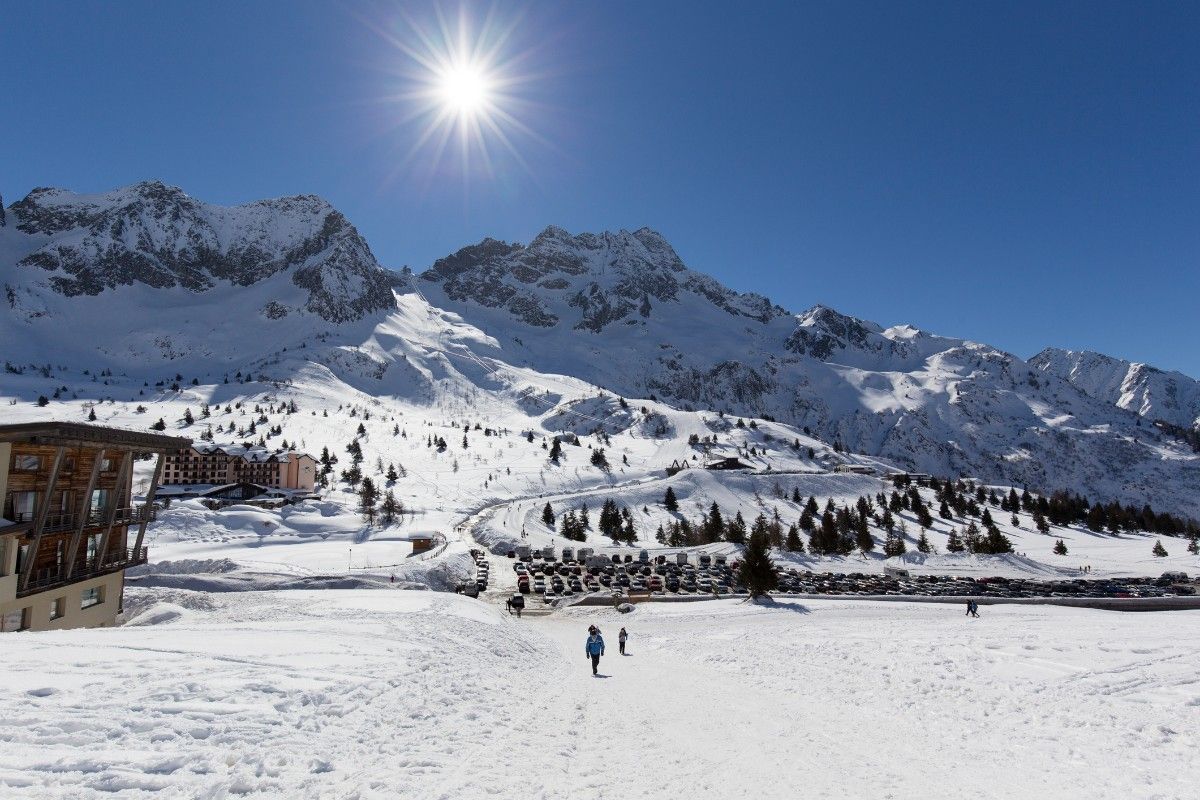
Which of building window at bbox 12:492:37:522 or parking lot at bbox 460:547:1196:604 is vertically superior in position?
building window at bbox 12:492:37:522

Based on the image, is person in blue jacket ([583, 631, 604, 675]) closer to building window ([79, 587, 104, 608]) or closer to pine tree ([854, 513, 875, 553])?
building window ([79, 587, 104, 608])

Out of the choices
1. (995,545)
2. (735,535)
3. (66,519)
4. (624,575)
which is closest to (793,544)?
(735,535)

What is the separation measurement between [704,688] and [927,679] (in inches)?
272

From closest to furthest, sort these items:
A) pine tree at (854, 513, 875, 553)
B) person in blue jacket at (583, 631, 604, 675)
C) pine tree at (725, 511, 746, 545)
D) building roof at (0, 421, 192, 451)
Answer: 1. person in blue jacket at (583, 631, 604, 675)
2. building roof at (0, 421, 192, 451)
3. pine tree at (725, 511, 746, 545)
4. pine tree at (854, 513, 875, 553)

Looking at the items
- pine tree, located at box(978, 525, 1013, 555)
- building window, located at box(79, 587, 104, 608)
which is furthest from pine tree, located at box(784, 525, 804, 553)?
building window, located at box(79, 587, 104, 608)

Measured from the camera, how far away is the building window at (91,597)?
31155mm

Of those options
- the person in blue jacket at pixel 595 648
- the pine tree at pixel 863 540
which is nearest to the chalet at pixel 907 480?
the pine tree at pixel 863 540

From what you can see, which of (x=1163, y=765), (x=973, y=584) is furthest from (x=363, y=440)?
(x=1163, y=765)

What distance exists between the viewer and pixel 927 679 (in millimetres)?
18922

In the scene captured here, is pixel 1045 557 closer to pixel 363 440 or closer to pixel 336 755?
pixel 336 755

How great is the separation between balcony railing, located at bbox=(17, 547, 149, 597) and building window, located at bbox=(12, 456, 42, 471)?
16.1ft

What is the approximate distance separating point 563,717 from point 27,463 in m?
28.1

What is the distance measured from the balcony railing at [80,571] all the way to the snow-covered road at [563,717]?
11589 millimetres

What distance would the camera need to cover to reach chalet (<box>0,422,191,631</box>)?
26047mm
